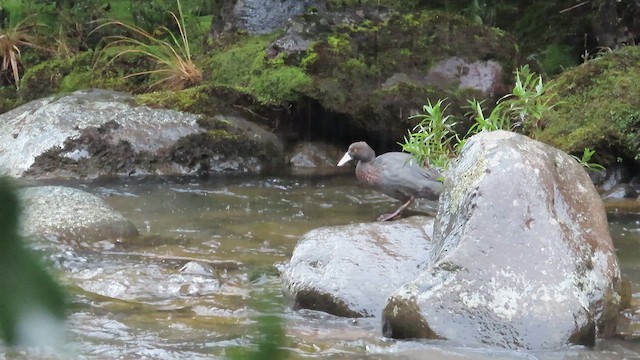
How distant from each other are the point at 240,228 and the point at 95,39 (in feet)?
20.4

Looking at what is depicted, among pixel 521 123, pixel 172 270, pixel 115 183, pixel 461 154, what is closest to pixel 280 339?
pixel 461 154

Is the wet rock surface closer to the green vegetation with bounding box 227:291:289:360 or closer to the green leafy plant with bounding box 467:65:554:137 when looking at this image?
the green leafy plant with bounding box 467:65:554:137

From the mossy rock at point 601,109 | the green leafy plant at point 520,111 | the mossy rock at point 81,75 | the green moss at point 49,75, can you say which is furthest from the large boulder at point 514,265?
the green moss at point 49,75

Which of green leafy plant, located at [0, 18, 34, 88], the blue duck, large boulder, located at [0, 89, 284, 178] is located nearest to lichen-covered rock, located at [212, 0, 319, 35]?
large boulder, located at [0, 89, 284, 178]

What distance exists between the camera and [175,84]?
10172 mm

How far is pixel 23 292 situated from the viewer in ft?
1.91

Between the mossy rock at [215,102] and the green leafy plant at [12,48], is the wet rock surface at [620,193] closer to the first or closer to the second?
the mossy rock at [215,102]

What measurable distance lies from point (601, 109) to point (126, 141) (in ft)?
14.7

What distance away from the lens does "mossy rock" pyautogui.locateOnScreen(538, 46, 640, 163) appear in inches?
291

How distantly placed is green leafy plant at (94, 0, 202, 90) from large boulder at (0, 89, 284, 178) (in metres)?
0.89

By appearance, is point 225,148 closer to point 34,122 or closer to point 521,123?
point 34,122

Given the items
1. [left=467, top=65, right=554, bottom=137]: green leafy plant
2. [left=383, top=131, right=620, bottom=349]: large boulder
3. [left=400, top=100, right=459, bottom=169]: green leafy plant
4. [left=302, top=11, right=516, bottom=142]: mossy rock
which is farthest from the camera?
[left=302, top=11, right=516, bottom=142]: mossy rock

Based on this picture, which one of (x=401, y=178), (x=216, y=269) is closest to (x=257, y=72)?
(x=401, y=178)

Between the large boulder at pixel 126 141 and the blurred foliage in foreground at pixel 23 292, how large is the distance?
8174 millimetres
